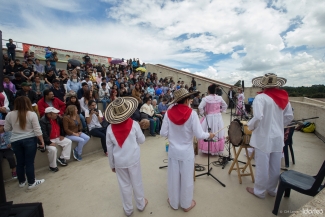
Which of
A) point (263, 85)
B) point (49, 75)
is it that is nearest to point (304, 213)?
point (263, 85)

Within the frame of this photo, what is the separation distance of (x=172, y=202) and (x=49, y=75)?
7.49m

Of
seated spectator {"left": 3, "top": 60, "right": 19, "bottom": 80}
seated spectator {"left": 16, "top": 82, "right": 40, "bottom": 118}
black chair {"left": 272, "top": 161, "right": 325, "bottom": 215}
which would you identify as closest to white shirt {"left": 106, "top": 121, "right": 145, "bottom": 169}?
black chair {"left": 272, "top": 161, "right": 325, "bottom": 215}

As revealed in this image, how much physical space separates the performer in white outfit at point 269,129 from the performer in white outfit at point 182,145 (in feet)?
3.20

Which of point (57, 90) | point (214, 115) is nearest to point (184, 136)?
point (214, 115)

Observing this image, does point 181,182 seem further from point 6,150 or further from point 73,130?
point 6,150

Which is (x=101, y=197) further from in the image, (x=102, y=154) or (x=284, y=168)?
(x=284, y=168)

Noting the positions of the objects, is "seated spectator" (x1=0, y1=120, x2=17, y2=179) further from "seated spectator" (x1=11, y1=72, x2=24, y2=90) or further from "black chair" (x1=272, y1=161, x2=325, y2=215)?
"black chair" (x1=272, y1=161, x2=325, y2=215)

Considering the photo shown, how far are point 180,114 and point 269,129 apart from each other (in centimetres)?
158

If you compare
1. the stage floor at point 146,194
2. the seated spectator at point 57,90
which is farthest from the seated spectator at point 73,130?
the seated spectator at point 57,90

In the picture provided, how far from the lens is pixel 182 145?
2.56m

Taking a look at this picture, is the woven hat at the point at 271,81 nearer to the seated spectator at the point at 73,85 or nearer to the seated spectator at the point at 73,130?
the seated spectator at the point at 73,130

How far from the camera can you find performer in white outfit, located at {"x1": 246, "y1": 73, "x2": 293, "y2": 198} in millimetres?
2718

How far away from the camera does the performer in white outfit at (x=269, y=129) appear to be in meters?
2.72

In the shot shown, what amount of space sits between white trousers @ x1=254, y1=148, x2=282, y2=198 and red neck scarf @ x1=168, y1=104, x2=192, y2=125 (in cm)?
152
